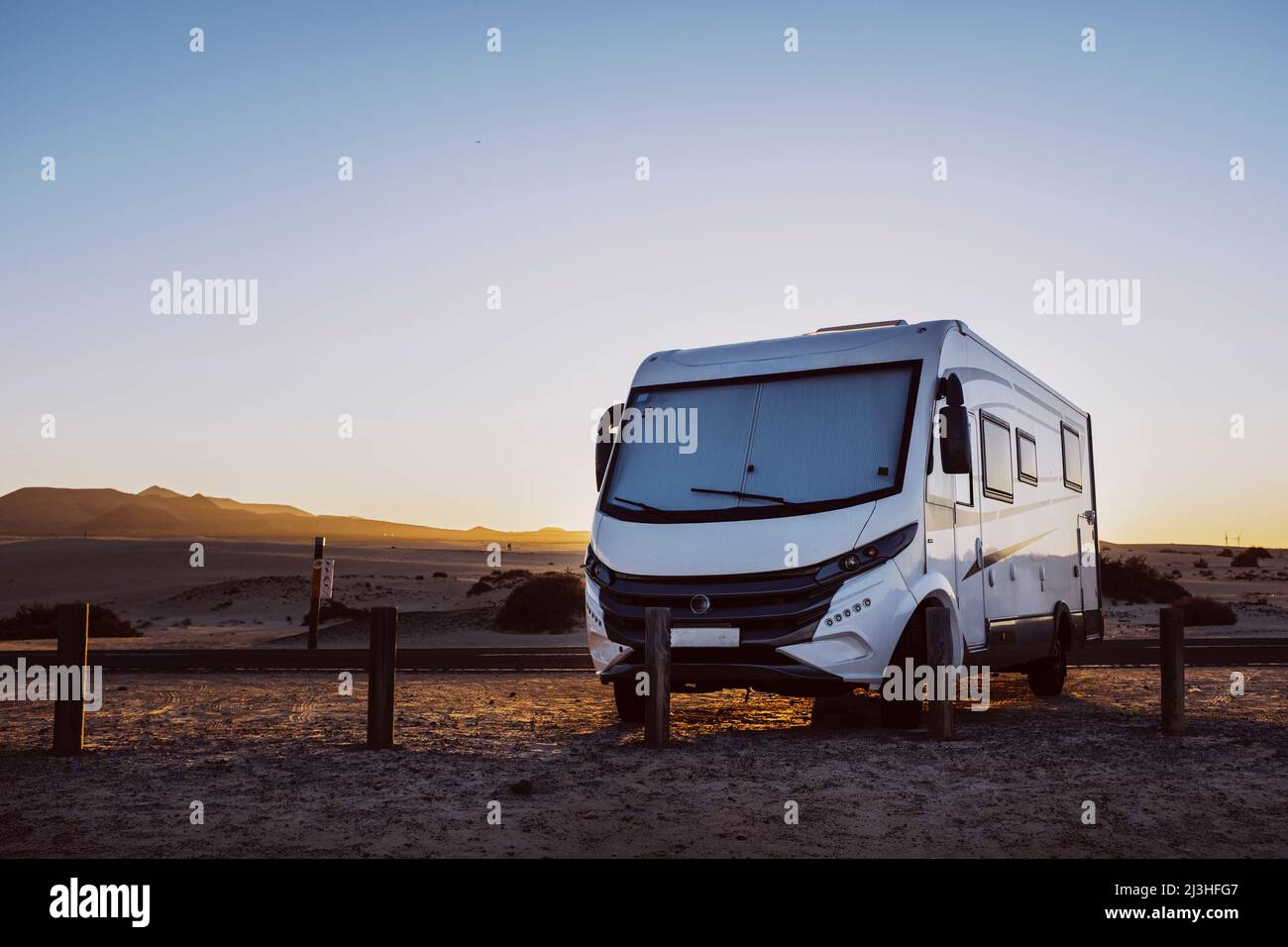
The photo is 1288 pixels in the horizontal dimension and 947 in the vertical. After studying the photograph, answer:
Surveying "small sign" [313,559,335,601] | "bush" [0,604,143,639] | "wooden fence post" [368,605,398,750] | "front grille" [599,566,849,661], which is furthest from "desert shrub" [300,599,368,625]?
"front grille" [599,566,849,661]

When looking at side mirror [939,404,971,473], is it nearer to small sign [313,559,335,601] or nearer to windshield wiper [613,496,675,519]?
windshield wiper [613,496,675,519]

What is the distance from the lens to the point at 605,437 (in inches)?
438

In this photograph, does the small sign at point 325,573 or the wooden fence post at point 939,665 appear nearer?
the wooden fence post at point 939,665

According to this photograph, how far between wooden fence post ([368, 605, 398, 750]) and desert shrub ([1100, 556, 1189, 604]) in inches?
1440

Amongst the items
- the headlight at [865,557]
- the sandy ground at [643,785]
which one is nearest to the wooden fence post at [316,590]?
the sandy ground at [643,785]

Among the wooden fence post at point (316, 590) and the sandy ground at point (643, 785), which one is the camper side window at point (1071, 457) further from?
the wooden fence post at point (316, 590)

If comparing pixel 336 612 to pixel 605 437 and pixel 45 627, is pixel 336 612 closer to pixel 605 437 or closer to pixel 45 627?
pixel 45 627

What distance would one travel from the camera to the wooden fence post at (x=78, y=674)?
910 cm

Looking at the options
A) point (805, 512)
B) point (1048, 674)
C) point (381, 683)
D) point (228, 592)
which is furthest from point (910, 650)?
point (228, 592)

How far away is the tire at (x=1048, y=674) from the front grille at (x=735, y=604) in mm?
5518
